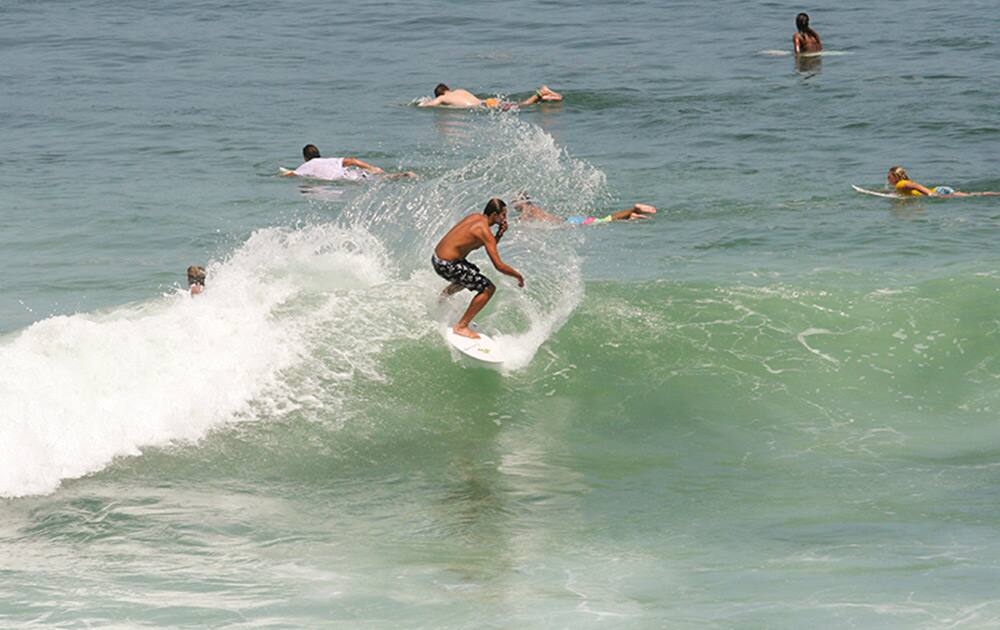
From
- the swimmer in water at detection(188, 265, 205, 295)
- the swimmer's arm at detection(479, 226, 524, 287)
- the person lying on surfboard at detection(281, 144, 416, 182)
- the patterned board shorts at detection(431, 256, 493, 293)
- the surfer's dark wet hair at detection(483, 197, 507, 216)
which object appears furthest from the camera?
the person lying on surfboard at detection(281, 144, 416, 182)

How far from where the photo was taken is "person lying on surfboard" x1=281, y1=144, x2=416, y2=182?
71.4 feet

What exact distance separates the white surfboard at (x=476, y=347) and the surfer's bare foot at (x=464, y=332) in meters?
→ 0.03

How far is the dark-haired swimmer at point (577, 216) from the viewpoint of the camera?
726 inches

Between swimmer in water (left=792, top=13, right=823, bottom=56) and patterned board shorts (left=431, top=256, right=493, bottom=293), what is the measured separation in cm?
1722

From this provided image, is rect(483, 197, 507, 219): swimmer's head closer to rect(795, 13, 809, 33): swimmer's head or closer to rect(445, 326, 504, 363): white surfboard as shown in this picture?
rect(445, 326, 504, 363): white surfboard

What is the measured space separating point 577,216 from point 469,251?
573 centimetres

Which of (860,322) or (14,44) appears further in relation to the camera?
(14,44)

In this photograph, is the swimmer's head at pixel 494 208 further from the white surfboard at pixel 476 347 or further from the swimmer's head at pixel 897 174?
the swimmer's head at pixel 897 174

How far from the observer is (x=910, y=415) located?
1338cm

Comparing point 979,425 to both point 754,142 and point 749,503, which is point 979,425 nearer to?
point 749,503

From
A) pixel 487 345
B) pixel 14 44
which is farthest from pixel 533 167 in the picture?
pixel 14 44

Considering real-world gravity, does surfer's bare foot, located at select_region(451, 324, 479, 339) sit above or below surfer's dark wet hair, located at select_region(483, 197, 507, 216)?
below

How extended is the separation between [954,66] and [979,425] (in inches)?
645

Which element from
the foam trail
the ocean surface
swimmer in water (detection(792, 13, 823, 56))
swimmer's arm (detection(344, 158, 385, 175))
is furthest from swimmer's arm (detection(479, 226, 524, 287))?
swimmer in water (detection(792, 13, 823, 56))
